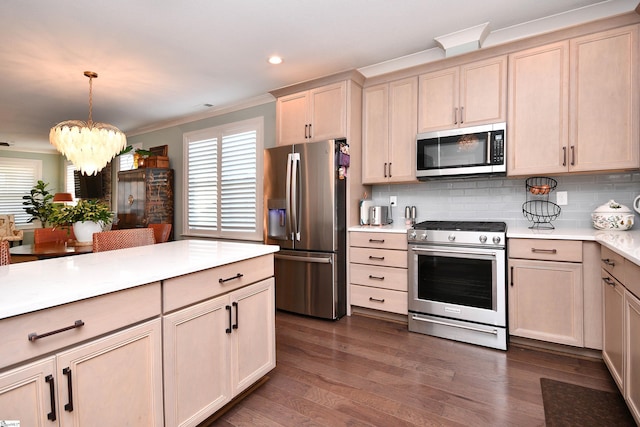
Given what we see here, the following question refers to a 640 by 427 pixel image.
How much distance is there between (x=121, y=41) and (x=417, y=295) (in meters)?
3.44

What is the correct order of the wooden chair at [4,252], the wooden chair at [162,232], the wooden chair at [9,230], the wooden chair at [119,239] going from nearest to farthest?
the wooden chair at [4,252]
the wooden chair at [119,239]
the wooden chair at [162,232]
the wooden chair at [9,230]

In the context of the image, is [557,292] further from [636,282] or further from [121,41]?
[121,41]

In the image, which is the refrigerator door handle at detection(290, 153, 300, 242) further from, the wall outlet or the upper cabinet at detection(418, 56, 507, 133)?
the wall outlet

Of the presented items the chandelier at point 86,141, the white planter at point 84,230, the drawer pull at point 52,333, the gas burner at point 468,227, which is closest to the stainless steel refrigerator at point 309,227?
the gas burner at point 468,227

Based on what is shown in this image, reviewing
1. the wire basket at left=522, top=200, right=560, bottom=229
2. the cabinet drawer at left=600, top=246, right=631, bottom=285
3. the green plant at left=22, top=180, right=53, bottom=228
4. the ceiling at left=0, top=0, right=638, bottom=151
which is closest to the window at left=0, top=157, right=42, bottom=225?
the green plant at left=22, top=180, right=53, bottom=228

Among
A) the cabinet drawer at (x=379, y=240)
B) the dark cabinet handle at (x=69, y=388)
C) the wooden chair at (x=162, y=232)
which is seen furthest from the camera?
the wooden chair at (x=162, y=232)

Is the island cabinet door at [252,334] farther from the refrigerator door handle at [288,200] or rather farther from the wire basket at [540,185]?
the wire basket at [540,185]

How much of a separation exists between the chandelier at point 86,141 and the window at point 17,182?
5.96 metres

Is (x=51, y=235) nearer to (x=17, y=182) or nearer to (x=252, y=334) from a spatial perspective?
(x=252, y=334)

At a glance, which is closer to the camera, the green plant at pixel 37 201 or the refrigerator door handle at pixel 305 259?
the refrigerator door handle at pixel 305 259

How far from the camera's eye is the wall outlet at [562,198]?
9.34 feet

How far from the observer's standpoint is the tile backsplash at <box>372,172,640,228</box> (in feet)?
8.82

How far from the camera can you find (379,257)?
10.3 feet

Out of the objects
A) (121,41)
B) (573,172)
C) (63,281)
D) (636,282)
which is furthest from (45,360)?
(573,172)
